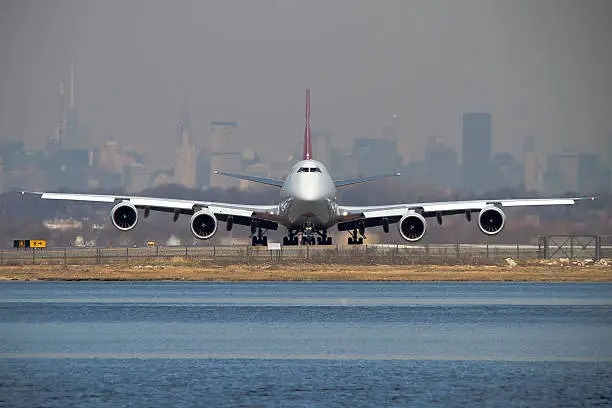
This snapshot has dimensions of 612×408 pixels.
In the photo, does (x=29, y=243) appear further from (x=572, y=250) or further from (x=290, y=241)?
(x=572, y=250)

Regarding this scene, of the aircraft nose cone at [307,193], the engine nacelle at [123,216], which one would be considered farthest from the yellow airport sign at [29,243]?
the aircraft nose cone at [307,193]

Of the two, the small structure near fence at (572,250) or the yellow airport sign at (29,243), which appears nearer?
the small structure near fence at (572,250)

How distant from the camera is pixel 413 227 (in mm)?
76875

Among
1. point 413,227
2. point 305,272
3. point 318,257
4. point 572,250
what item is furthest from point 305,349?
point 572,250

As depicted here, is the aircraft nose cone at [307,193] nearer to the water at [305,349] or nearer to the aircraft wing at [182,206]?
the aircraft wing at [182,206]

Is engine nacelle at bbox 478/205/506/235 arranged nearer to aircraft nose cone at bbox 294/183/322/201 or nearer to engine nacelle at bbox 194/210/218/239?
aircraft nose cone at bbox 294/183/322/201

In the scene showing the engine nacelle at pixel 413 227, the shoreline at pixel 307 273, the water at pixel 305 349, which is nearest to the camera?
the water at pixel 305 349

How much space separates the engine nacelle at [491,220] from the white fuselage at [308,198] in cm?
871

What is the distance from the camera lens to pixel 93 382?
27.6 m

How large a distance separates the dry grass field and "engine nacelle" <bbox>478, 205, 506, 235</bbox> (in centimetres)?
287

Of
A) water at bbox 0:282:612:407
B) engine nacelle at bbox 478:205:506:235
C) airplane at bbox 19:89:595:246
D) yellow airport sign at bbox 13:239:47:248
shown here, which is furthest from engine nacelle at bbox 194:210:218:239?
yellow airport sign at bbox 13:239:47:248

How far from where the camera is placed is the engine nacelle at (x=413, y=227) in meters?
76.6

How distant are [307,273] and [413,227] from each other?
12910 millimetres

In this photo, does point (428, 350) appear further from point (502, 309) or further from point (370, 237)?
point (370, 237)
